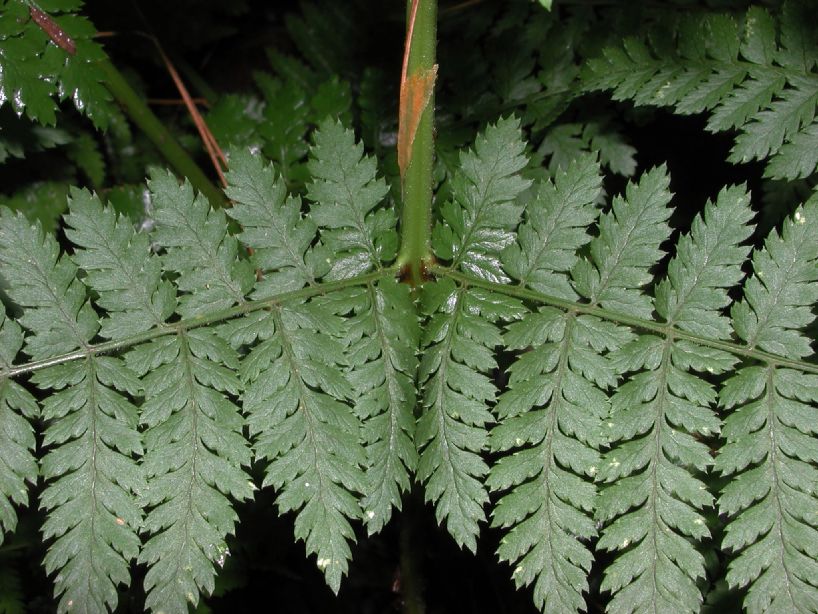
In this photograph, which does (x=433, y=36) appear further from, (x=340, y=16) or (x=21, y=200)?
(x=21, y=200)

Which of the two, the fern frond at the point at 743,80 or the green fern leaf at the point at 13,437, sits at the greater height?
the fern frond at the point at 743,80

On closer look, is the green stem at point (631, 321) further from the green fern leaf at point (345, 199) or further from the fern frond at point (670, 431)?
the green fern leaf at point (345, 199)

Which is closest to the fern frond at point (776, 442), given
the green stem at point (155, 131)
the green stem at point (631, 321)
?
the green stem at point (631, 321)

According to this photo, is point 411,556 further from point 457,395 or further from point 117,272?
point 117,272

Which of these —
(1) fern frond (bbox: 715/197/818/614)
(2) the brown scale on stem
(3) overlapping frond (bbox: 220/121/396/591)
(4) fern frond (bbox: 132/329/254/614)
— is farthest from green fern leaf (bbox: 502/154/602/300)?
(2) the brown scale on stem

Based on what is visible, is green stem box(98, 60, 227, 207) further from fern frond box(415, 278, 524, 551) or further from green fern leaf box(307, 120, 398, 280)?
fern frond box(415, 278, 524, 551)

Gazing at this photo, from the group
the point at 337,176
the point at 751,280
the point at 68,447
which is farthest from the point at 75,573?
the point at 751,280

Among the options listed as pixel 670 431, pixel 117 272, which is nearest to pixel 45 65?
pixel 117 272
